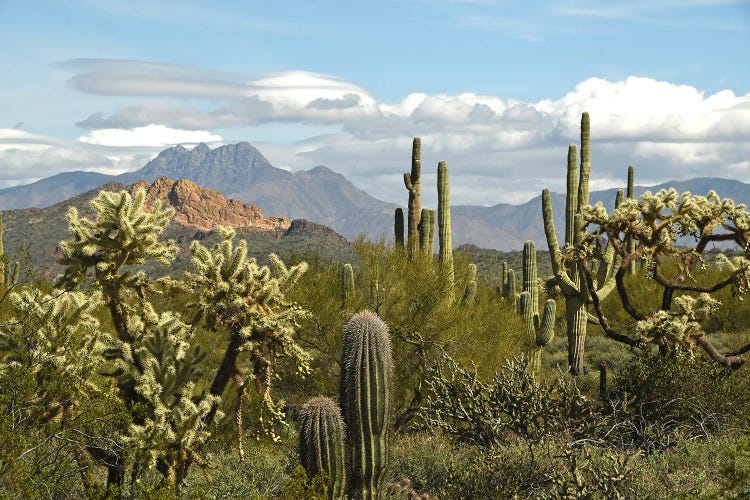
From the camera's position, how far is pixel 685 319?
14.3 m

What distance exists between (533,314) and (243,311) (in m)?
15.1

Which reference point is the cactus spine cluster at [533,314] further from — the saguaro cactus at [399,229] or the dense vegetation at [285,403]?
the dense vegetation at [285,403]

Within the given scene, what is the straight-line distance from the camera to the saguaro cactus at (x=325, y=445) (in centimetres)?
995

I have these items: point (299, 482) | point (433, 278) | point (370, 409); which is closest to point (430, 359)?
point (433, 278)

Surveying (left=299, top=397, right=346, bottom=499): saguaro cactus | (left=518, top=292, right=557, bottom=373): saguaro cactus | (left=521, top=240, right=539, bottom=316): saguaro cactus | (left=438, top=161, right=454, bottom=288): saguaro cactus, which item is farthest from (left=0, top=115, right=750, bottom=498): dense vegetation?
(left=521, top=240, right=539, bottom=316): saguaro cactus

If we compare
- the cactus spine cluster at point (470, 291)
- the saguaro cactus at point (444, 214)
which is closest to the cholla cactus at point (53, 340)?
the cactus spine cluster at point (470, 291)

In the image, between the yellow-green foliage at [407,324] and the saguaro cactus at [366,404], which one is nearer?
the saguaro cactus at [366,404]

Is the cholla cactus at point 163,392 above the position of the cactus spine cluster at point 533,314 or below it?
above

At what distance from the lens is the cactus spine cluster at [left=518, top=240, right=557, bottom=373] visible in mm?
22094

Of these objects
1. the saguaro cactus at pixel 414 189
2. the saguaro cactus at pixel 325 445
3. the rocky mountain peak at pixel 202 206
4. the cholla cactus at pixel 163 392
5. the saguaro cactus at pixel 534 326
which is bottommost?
the rocky mountain peak at pixel 202 206

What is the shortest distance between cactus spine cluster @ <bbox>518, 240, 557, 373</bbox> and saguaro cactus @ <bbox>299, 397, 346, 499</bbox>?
1216 centimetres

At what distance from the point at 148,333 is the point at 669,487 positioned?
615cm

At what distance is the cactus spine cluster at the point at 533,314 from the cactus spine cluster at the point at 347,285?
201 inches

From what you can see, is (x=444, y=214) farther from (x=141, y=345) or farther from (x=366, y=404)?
(x=141, y=345)
